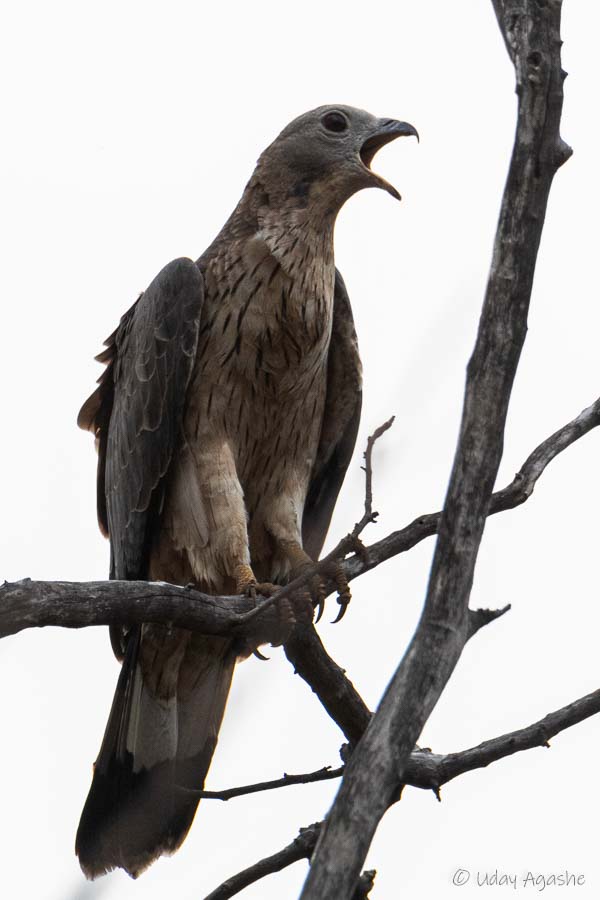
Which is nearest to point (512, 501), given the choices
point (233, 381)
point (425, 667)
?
point (425, 667)

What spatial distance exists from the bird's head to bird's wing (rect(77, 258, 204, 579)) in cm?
65

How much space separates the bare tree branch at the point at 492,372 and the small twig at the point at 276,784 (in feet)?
4.17

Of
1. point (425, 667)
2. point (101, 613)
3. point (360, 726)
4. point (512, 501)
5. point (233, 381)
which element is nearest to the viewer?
point (425, 667)

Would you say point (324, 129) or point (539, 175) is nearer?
point (539, 175)

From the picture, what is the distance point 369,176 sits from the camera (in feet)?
19.2

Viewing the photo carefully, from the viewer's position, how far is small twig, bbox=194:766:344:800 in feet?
13.5

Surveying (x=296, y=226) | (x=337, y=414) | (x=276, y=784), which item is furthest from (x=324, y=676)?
(x=296, y=226)

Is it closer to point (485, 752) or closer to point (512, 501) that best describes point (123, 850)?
point (485, 752)

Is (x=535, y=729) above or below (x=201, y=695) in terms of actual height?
below

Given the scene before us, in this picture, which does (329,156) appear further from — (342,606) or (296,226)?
(342,606)

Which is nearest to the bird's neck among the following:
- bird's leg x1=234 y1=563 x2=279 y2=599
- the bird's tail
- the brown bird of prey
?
the brown bird of prey

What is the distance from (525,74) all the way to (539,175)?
262mm

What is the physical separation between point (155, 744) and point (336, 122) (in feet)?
10.2

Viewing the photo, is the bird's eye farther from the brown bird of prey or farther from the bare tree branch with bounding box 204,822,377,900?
the bare tree branch with bounding box 204,822,377,900
